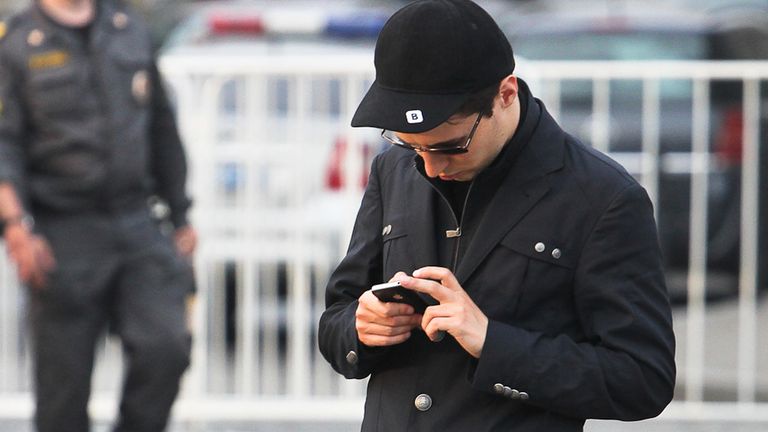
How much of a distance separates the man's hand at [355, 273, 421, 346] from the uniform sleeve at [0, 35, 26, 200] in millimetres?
2362

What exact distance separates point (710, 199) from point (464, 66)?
16.4ft

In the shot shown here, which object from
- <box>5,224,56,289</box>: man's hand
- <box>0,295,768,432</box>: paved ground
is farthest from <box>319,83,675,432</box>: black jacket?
<box>0,295,768,432</box>: paved ground

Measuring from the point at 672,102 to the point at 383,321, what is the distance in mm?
5387

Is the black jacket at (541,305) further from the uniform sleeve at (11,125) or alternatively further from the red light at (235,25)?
the red light at (235,25)

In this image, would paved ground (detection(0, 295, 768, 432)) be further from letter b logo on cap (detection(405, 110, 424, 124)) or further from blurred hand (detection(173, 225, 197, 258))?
letter b logo on cap (detection(405, 110, 424, 124))

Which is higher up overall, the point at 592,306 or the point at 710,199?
the point at 592,306

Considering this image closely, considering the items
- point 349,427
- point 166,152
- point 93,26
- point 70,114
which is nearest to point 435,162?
point 70,114

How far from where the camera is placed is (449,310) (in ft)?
8.75

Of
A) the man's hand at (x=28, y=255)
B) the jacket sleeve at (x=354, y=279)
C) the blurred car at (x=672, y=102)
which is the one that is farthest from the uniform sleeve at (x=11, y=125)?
the blurred car at (x=672, y=102)

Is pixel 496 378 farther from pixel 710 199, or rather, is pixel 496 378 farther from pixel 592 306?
pixel 710 199

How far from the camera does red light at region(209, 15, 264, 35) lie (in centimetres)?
823

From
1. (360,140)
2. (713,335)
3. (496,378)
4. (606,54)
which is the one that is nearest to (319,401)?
(360,140)

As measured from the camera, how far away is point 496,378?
8.89ft

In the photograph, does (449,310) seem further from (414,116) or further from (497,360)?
(414,116)
